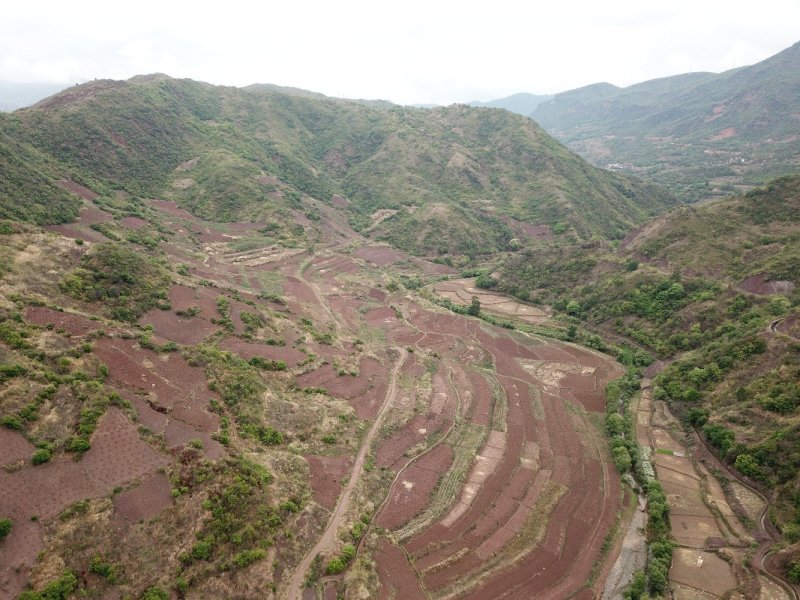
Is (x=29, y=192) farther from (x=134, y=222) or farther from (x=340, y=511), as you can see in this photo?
(x=340, y=511)

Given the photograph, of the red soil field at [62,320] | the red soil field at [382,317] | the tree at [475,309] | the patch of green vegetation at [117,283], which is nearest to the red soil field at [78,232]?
the patch of green vegetation at [117,283]

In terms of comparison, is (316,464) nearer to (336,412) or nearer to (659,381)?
(336,412)

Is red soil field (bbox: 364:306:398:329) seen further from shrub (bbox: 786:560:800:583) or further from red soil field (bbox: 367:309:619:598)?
shrub (bbox: 786:560:800:583)

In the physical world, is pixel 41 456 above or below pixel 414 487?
above

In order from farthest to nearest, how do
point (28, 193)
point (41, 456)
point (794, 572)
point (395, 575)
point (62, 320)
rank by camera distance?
point (28, 193) < point (62, 320) < point (395, 575) < point (794, 572) < point (41, 456)

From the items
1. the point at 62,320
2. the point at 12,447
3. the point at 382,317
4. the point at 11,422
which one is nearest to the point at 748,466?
the point at 382,317

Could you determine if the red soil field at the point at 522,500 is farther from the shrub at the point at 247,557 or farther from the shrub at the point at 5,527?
the shrub at the point at 5,527

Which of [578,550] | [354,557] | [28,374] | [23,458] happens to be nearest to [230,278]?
[28,374]
